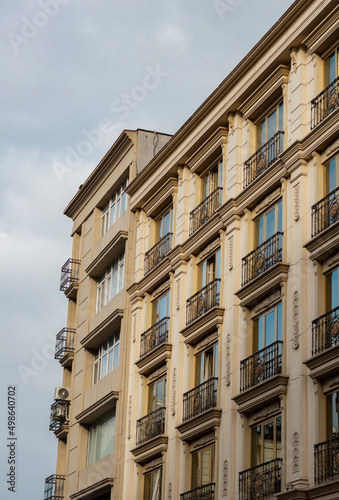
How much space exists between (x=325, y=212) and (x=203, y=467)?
27.6ft

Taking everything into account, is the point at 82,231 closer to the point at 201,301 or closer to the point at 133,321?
the point at 133,321

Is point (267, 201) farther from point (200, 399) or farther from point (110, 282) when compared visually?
point (110, 282)

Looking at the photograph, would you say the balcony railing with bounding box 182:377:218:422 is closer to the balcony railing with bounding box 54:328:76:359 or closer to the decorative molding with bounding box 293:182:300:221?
the decorative molding with bounding box 293:182:300:221

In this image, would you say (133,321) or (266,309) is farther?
(133,321)

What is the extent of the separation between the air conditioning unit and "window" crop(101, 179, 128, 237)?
6.71m

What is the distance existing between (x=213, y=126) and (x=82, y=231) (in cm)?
1328

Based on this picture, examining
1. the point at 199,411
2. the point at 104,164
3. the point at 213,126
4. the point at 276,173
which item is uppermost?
the point at 104,164

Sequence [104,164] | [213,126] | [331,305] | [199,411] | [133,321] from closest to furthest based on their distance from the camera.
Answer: [331,305]
[199,411]
[213,126]
[133,321]
[104,164]

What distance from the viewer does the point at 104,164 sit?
38000 mm

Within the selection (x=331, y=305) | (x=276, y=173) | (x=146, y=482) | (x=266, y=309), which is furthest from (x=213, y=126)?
(x=146, y=482)

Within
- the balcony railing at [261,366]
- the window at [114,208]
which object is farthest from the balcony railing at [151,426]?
the window at [114,208]

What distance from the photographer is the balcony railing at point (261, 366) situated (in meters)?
22.8

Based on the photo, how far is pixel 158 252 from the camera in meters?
32.1

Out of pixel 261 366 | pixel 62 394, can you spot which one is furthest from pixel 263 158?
pixel 62 394
